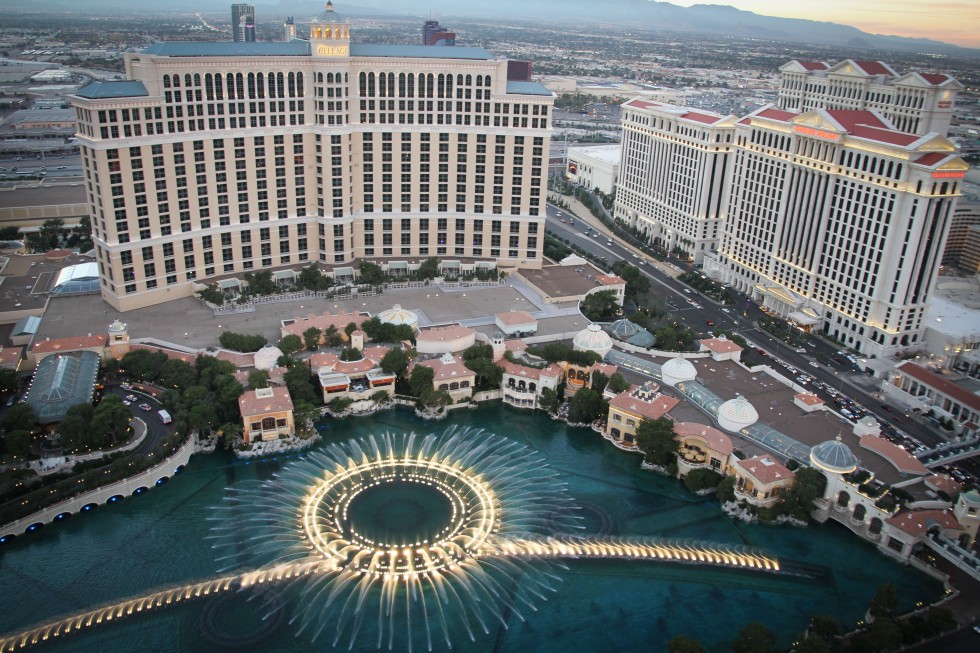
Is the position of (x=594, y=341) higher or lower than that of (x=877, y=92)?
lower

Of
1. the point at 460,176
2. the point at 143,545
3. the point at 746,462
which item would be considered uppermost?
the point at 460,176

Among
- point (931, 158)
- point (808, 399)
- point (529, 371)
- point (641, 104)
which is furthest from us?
point (641, 104)

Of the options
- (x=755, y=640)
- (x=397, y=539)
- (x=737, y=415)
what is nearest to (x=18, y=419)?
(x=397, y=539)

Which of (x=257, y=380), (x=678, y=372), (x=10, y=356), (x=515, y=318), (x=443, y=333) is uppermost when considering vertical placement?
(x=515, y=318)

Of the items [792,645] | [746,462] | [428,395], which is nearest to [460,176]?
[428,395]

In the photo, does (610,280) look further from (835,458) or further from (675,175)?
(835,458)

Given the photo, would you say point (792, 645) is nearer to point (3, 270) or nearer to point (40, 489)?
point (40, 489)
